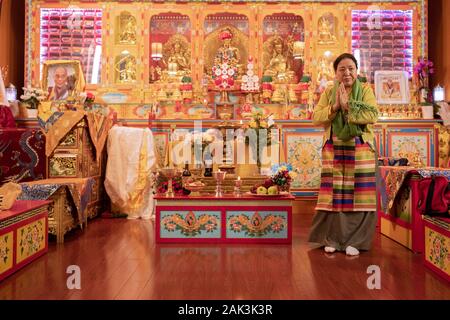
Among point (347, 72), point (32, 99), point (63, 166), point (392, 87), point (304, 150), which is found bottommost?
point (63, 166)

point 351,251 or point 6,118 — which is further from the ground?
point 6,118

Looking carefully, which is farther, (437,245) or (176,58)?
(176,58)

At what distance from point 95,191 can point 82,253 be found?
192cm

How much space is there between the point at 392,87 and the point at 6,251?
5.49 meters

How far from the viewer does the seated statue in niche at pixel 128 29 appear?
252 inches

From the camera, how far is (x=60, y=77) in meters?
6.25

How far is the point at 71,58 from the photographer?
640 centimetres

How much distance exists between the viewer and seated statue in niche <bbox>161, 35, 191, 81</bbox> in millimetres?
6457

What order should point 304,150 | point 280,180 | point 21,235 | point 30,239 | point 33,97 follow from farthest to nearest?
point 33,97
point 304,150
point 280,180
point 30,239
point 21,235

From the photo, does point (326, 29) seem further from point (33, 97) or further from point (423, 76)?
point (33, 97)

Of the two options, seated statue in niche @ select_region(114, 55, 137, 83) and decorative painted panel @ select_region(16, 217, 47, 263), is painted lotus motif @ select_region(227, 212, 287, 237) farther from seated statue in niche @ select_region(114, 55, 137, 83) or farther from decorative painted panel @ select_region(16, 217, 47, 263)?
seated statue in niche @ select_region(114, 55, 137, 83)

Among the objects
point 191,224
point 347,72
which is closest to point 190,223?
point 191,224

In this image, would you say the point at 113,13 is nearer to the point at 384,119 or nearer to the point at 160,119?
the point at 160,119
